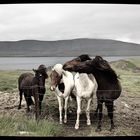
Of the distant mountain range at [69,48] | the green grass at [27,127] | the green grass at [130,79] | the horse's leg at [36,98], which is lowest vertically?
the green grass at [27,127]

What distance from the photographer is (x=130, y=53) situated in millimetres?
2266

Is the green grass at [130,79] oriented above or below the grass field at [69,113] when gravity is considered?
above

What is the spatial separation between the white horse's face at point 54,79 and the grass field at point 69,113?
0.12 ft

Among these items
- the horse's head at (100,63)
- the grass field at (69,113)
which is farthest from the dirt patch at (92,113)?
the horse's head at (100,63)

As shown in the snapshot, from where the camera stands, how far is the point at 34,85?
2.32 meters

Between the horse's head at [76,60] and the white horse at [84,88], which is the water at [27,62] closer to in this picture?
the horse's head at [76,60]

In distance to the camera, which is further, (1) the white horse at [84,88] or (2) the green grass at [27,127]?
(1) the white horse at [84,88]

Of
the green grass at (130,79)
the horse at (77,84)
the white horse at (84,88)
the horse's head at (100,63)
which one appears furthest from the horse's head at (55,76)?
the green grass at (130,79)

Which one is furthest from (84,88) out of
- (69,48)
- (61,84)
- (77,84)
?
(69,48)

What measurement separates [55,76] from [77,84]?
157mm

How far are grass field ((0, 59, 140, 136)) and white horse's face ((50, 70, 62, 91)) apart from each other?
0.12ft

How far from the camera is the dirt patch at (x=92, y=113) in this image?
2.26 metres

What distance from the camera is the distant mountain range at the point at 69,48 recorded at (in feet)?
7.34

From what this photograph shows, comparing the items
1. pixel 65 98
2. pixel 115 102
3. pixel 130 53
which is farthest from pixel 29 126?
pixel 130 53
